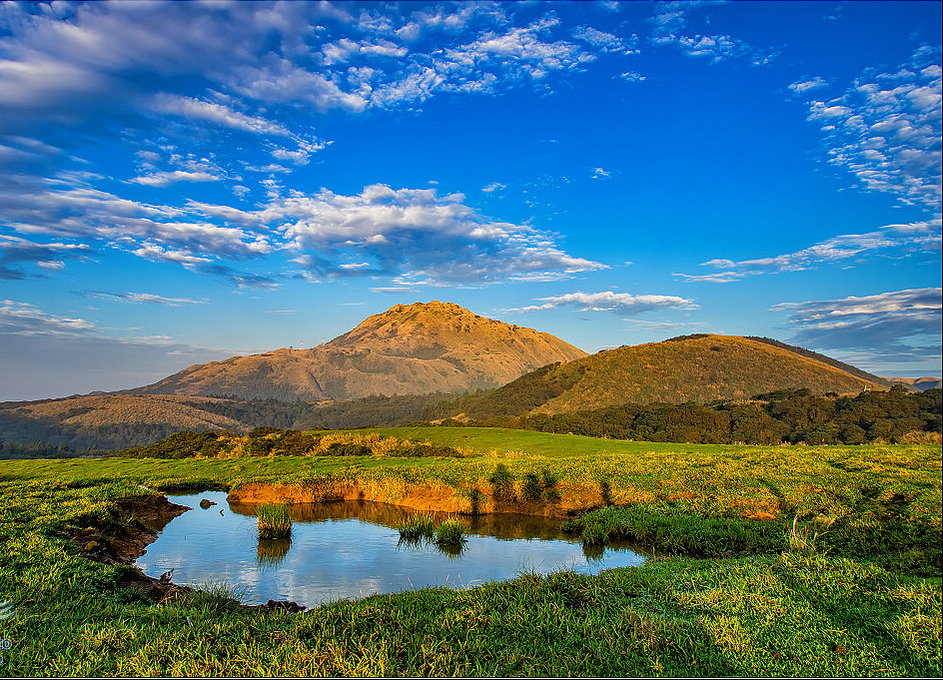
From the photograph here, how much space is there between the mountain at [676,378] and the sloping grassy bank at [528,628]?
357ft

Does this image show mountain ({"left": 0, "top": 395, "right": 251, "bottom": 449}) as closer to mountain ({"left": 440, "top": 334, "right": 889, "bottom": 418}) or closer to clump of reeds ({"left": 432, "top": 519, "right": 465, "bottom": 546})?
mountain ({"left": 440, "top": 334, "right": 889, "bottom": 418})

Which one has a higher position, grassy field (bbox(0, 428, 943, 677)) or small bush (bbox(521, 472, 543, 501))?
grassy field (bbox(0, 428, 943, 677))

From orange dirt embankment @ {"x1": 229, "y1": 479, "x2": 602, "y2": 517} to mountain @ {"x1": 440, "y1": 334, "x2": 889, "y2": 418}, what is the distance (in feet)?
317

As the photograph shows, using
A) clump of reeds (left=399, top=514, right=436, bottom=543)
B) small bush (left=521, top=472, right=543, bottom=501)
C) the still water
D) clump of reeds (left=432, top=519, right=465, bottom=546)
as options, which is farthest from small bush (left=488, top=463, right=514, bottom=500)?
clump of reeds (left=432, top=519, right=465, bottom=546)

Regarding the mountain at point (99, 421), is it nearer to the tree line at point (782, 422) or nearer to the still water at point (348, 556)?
the tree line at point (782, 422)

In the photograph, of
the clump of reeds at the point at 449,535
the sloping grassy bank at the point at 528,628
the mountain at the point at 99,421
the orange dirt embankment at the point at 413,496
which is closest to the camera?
the sloping grassy bank at the point at 528,628

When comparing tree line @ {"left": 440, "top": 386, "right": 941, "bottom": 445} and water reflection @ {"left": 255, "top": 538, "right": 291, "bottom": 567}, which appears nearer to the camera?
water reflection @ {"left": 255, "top": 538, "right": 291, "bottom": 567}

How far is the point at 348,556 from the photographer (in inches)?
557

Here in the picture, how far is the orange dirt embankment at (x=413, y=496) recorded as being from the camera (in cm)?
2083

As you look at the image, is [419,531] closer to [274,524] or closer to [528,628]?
[274,524]

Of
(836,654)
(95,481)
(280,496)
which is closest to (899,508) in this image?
(836,654)

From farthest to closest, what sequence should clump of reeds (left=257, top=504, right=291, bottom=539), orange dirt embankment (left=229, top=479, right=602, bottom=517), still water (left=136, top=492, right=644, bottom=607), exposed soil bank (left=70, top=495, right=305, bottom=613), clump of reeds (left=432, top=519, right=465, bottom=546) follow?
1. orange dirt embankment (left=229, top=479, right=602, bottom=517)
2. clump of reeds (left=257, top=504, right=291, bottom=539)
3. clump of reeds (left=432, top=519, right=465, bottom=546)
4. still water (left=136, top=492, right=644, bottom=607)
5. exposed soil bank (left=70, top=495, right=305, bottom=613)

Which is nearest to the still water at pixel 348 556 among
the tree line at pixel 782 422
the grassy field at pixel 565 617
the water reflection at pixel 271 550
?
the water reflection at pixel 271 550

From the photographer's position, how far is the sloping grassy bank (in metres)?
5.59
